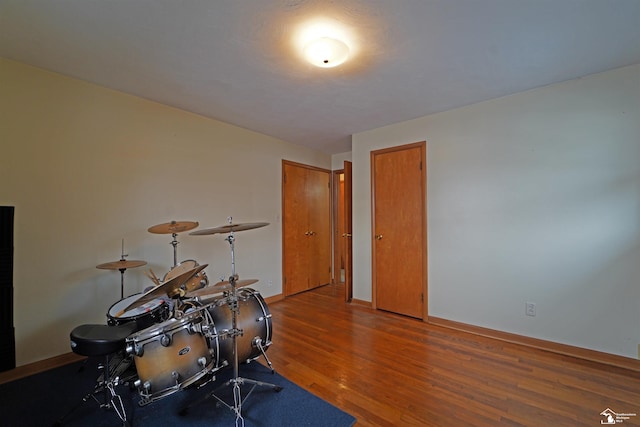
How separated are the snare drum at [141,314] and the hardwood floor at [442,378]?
992 millimetres

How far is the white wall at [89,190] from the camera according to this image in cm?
204

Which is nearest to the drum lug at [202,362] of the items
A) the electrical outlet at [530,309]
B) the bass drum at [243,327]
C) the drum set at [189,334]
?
the drum set at [189,334]

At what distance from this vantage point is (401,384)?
1.92 meters

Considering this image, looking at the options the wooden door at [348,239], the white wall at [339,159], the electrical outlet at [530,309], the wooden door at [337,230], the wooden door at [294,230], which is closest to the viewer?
the electrical outlet at [530,309]

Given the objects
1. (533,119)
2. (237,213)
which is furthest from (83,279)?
(533,119)

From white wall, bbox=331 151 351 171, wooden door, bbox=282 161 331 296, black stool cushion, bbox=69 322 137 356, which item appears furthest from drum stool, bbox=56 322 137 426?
white wall, bbox=331 151 351 171

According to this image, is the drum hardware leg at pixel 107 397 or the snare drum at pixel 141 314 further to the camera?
the snare drum at pixel 141 314

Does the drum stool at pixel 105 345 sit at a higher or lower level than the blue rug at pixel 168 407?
higher

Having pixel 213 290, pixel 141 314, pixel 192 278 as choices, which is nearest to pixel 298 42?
pixel 213 290

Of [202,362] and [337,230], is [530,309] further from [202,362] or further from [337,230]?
[337,230]

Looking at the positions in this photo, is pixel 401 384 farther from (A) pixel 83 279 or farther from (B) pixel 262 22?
(A) pixel 83 279

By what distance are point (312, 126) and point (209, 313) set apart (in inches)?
97.0

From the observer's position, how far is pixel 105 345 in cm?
147

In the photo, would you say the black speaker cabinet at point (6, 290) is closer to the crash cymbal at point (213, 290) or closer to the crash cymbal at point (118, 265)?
the crash cymbal at point (118, 265)
